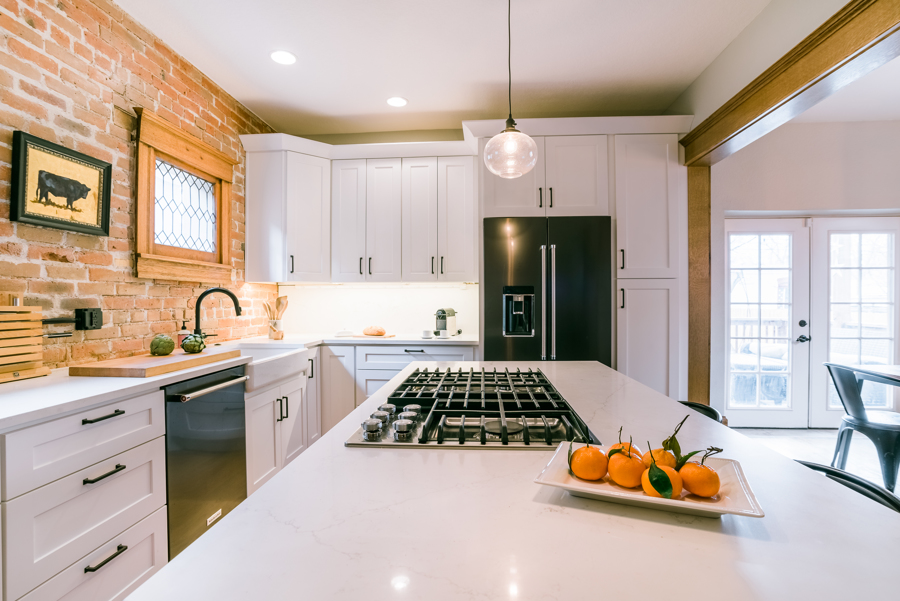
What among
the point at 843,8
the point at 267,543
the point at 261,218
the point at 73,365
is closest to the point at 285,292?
the point at 261,218

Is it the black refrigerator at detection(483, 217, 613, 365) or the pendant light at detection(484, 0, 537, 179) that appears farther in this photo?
the black refrigerator at detection(483, 217, 613, 365)

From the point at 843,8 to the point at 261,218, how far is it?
3.59m

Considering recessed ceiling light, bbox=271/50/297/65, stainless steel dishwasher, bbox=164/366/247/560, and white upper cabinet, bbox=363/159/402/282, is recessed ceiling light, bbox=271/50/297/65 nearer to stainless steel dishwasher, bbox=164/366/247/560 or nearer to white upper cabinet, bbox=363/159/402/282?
white upper cabinet, bbox=363/159/402/282

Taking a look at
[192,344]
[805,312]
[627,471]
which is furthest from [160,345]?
[805,312]

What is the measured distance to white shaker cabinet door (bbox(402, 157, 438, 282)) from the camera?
361 centimetres

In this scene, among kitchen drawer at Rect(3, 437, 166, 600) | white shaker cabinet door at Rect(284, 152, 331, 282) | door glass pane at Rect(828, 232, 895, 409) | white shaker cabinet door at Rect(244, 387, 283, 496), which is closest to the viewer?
kitchen drawer at Rect(3, 437, 166, 600)

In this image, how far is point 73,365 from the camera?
6.33 feet

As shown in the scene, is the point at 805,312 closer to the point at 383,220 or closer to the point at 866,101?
the point at 866,101

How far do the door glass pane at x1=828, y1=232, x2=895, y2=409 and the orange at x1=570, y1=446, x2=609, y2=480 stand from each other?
14.5 feet

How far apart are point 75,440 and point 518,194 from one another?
9.31ft

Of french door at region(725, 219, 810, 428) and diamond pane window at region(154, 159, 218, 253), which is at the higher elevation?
diamond pane window at region(154, 159, 218, 253)

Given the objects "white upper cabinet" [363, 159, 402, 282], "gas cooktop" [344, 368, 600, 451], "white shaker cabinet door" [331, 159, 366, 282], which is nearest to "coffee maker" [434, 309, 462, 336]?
"white upper cabinet" [363, 159, 402, 282]

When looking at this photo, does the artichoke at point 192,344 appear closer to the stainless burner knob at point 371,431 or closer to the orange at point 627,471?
the stainless burner knob at point 371,431

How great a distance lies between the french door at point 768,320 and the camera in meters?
3.82
